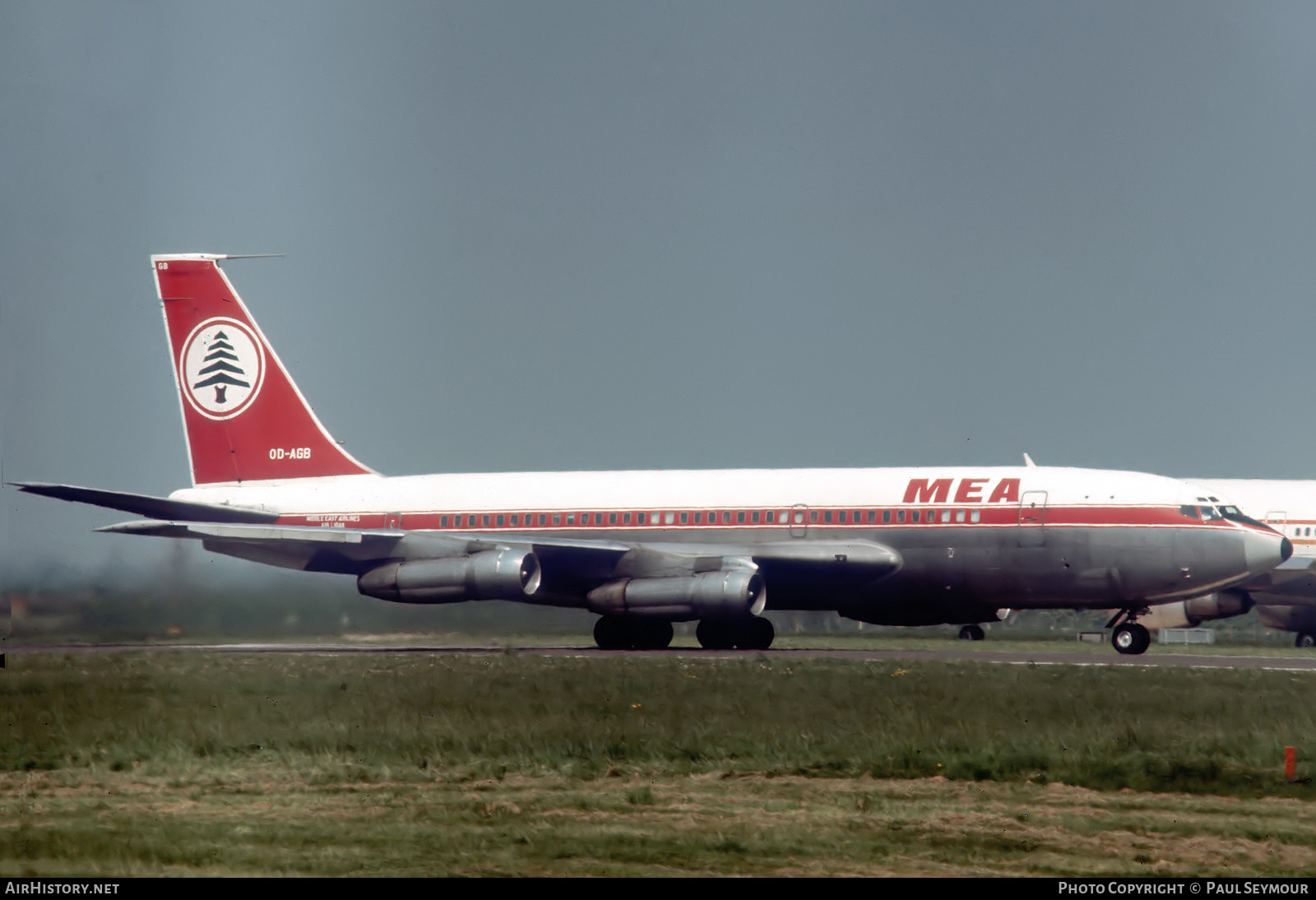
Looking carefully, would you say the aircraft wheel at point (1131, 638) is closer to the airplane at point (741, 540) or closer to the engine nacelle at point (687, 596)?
the airplane at point (741, 540)

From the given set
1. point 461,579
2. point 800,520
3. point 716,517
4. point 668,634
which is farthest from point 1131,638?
point 461,579

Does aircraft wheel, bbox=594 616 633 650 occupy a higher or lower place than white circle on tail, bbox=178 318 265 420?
lower

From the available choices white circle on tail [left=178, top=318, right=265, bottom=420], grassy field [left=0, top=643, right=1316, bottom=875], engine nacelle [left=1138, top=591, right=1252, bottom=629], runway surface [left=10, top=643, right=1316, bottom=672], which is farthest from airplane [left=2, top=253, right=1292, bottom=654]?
engine nacelle [left=1138, top=591, right=1252, bottom=629]

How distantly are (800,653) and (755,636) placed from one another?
144 inches

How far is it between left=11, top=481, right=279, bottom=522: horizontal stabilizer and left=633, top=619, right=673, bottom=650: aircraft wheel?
9.64 meters

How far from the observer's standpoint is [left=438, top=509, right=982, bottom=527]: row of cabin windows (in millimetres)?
35250

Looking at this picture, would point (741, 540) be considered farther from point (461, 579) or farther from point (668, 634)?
point (461, 579)

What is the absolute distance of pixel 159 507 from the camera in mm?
36406

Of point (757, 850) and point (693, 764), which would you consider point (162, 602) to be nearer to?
point (693, 764)

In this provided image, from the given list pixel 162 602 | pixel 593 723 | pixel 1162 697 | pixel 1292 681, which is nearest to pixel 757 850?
pixel 593 723

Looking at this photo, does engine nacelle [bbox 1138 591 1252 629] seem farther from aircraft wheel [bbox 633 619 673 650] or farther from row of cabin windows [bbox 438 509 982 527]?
aircraft wheel [bbox 633 619 673 650]

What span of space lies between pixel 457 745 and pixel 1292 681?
15.3 metres

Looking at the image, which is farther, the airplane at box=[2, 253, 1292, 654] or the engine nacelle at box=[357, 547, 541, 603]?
the engine nacelle at box=[357, 547, 541, 603]

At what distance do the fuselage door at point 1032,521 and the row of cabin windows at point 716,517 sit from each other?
92 cm
